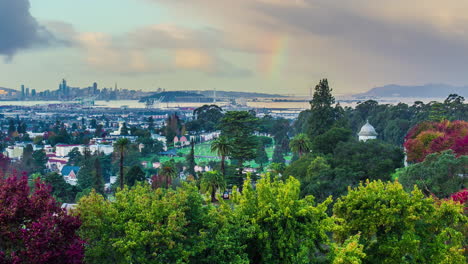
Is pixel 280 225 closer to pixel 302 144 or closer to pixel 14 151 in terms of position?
pixel 302 144

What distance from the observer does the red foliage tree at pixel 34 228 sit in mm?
8023

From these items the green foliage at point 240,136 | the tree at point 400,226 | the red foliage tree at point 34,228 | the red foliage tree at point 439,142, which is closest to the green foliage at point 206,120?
the green foliage at point 240,136

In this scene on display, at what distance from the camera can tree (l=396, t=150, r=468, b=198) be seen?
59.6ft

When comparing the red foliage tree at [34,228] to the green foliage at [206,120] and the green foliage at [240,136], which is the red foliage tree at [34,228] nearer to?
the green foliage at [240,136]

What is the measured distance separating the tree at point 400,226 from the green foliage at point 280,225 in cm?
66

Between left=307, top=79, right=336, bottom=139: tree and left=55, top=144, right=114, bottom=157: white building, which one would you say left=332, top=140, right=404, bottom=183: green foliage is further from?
left=55, top=144, right=114, bottom=157: white building

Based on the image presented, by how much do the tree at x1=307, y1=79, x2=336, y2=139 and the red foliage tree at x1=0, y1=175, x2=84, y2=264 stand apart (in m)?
31.0

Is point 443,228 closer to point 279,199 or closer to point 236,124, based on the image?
point 279,199

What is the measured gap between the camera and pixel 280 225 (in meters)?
11.0

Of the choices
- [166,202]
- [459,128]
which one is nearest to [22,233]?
[166,202]

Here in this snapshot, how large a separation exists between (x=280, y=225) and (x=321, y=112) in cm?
2856

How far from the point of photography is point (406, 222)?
11531 mm

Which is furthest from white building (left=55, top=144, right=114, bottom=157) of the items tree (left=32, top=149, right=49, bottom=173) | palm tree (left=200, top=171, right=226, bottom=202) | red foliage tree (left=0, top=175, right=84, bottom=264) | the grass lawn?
red foliage tree (left=0, top=175, right=84, bottom=264)

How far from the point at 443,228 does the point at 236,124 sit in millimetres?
23478
